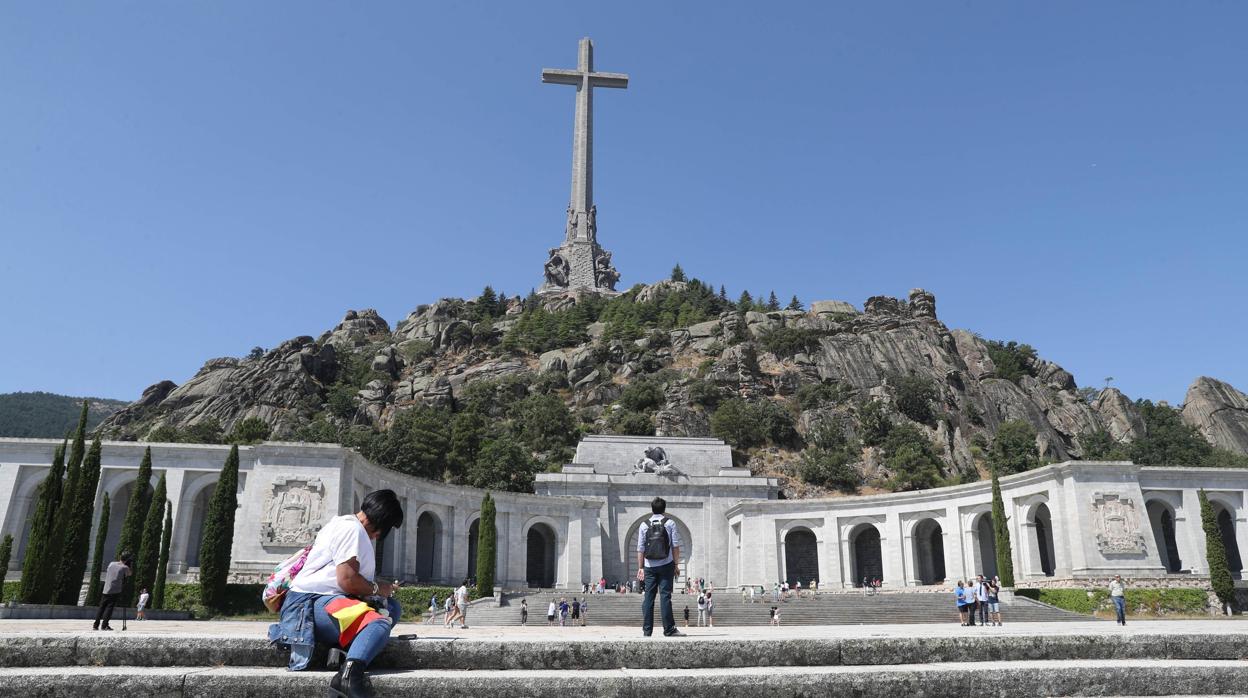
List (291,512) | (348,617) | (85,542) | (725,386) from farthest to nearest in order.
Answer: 1. (725,386)
2. (291,512)
3. (85,542)
4. (348,617)

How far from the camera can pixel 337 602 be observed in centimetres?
574

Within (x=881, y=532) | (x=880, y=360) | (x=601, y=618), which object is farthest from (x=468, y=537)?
(x=880, y=360)

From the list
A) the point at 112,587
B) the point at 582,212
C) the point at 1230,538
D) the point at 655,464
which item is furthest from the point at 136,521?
the point at 582,212

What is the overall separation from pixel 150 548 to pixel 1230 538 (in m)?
46.7

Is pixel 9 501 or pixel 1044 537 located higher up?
pixel 9 501

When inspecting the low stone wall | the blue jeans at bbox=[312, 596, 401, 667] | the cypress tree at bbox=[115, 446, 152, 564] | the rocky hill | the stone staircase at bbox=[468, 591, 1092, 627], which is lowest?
the stone staircase at bbox=[468, 591, 1092, 627]

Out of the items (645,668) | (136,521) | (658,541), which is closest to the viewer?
(645,668)

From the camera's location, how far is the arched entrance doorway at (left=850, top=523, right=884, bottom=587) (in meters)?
48.0

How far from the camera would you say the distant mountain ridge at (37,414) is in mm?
106562

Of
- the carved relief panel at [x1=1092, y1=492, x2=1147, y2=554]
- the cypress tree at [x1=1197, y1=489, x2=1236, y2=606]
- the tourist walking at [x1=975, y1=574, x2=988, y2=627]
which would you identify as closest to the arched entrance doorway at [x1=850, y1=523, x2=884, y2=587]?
the carved relief panel at [x1=1092, y1=492, x2=1147, y2=554]

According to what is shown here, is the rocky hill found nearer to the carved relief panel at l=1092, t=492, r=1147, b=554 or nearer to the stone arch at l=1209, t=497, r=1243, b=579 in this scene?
the stone arch at l=1209, t=497, r=1243, b=579

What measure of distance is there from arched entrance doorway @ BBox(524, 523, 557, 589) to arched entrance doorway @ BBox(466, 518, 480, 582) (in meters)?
3.88

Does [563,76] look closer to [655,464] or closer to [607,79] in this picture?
[607,79]

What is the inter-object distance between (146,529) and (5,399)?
118180 mm
